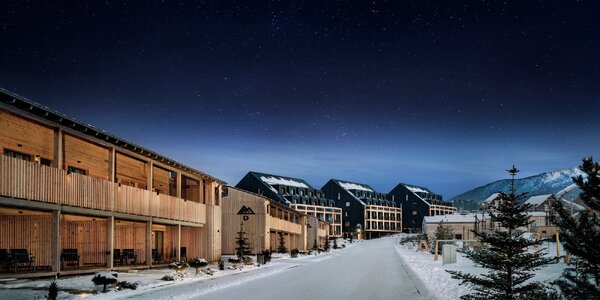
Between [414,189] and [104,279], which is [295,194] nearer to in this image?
[414,189]

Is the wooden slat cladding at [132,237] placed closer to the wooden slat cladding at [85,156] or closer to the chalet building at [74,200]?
the chalet building at [74,200]

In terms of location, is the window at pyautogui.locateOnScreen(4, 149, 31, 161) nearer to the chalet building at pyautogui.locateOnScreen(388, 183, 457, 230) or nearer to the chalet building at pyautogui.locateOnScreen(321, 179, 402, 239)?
the chalet building at pyautogui.locateOnScreen(321, 179, 402, 239)

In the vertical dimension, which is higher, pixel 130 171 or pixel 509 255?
pixel 130 171

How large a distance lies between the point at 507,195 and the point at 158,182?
30.3 meters

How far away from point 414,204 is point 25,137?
149 metres

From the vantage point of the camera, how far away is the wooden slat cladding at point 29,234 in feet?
84.7

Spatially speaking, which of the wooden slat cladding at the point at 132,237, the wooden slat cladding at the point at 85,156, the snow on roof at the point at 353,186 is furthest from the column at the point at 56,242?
the snow on roof at the point at 353,186

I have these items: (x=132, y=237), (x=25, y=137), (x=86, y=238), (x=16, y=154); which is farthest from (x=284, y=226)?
(x=25, y=137)

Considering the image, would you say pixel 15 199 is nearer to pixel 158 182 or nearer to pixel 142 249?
pixel 142 249

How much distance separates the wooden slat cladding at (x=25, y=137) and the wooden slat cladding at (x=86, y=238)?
19.1 feet

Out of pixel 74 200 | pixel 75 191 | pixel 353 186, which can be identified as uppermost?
pixel 353 186

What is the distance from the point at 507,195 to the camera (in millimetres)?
12672

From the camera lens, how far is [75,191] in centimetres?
2370

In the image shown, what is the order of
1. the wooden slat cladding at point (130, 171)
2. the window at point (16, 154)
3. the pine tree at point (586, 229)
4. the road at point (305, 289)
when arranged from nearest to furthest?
the pine tree at point (586, 229)
the road at point (305, 289)
the window at point (16, 154)
the wooden slat cladding at point (130, 171)
